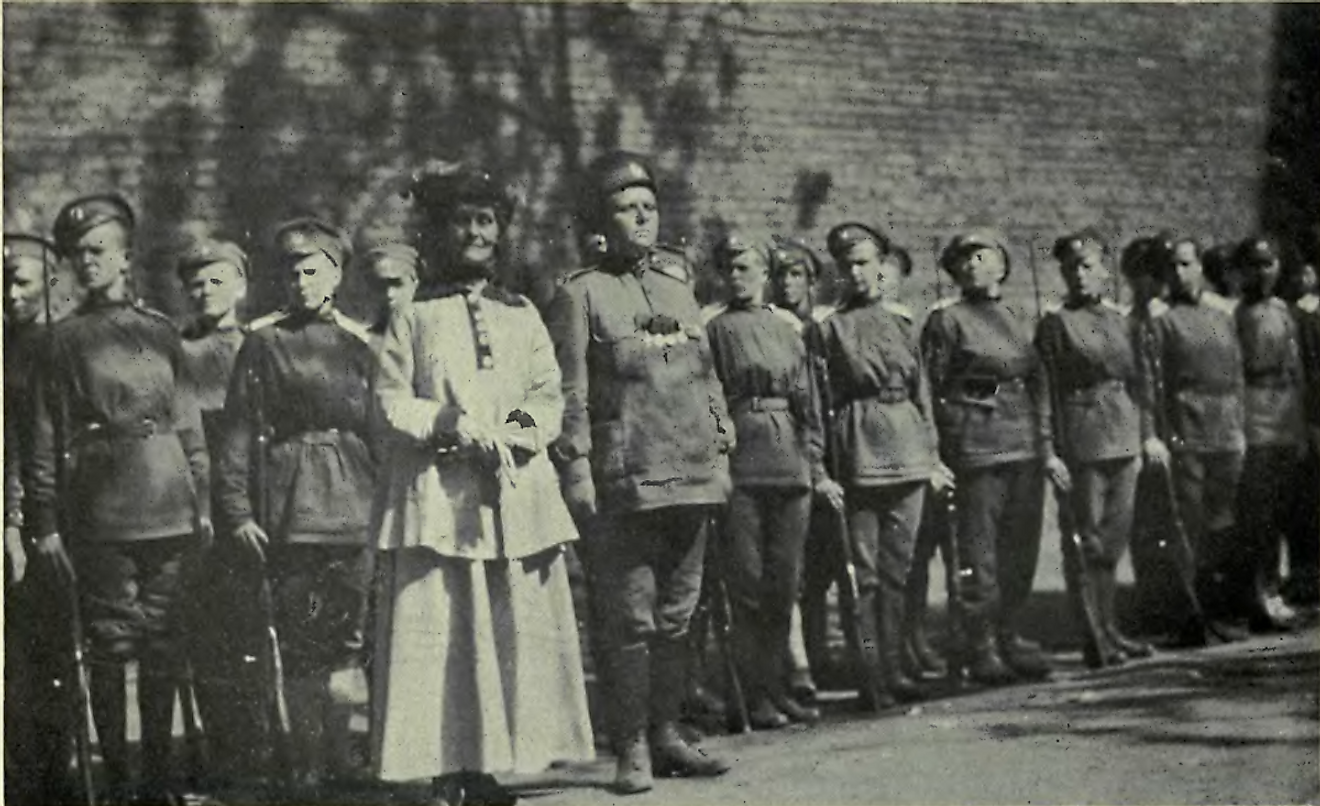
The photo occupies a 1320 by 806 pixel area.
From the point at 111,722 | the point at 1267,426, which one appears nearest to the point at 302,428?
the point at 111,722

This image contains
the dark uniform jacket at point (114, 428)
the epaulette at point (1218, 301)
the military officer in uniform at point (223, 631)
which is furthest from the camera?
the epaulette at point (1218, 301)

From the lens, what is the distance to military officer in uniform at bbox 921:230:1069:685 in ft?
19.6

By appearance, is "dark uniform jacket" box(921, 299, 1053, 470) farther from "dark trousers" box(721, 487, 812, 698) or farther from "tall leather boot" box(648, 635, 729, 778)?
"tall leather boot" box(648, 635, 729, 778)

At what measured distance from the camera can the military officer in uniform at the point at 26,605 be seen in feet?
14.6

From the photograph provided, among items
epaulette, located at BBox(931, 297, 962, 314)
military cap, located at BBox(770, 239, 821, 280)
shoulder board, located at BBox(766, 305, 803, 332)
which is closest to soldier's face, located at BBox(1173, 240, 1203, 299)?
epaulette, located at BBox(931, 297, 962, 314)

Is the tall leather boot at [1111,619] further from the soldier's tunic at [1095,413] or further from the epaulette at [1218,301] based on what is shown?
the epaulette at [1218,301]

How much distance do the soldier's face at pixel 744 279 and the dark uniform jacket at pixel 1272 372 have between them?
6.18ft

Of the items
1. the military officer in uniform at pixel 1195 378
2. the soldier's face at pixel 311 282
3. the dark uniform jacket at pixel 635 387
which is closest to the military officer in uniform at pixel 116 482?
the soldier's face at pixel 311 282

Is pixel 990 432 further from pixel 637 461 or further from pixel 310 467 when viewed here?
pixel 310 467

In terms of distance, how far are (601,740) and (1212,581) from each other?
248cm

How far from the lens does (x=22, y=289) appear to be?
4535 millimetres

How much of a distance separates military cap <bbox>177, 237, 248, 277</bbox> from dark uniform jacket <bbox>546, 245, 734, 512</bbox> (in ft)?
2.86

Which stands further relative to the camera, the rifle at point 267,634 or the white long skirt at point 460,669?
the rifle at point 267,634

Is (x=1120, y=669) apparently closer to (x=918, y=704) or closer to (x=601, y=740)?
(x=918, y=704)
